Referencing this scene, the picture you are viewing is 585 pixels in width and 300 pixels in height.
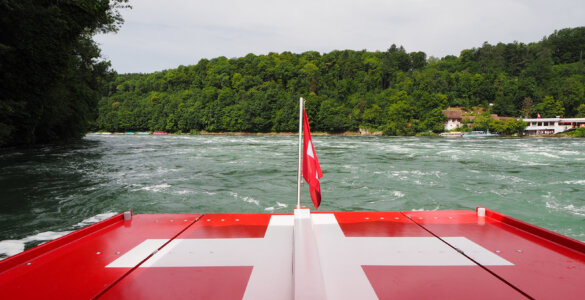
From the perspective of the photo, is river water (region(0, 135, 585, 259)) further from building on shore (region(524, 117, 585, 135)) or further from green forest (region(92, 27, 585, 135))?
building on shore (region(524, 117, 585, 135))

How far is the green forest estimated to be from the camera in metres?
80.3

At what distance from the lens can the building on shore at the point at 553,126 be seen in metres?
69.1

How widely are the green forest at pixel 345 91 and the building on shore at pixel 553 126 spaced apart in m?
8.16

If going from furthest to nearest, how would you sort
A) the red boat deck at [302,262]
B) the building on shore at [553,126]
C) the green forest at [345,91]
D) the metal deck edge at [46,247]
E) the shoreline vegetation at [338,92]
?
the green forest at [345,91] → the shoreline vegetation at [338,92] → the building on shore at [553,126] → the metal deck edge at [46,247] → the red boat deck at [302,262]

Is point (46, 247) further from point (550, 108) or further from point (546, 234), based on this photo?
point (550, 108)

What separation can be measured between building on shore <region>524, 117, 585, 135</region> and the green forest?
26.8 feet

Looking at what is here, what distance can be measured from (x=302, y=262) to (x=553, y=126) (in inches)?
3531

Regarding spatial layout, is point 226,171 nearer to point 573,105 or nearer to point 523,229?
point 523,229

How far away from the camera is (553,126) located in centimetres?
6975

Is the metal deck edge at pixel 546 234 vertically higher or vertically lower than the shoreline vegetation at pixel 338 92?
lower

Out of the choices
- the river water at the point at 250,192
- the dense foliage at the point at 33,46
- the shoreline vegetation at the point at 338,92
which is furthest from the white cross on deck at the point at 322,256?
the shoreline vegetation at the point at 338,92

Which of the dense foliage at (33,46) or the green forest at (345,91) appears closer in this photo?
the dense foliage at (33,46)

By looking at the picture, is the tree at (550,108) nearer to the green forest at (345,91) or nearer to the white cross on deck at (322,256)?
the green forest at (345,91)

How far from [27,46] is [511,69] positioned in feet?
425
